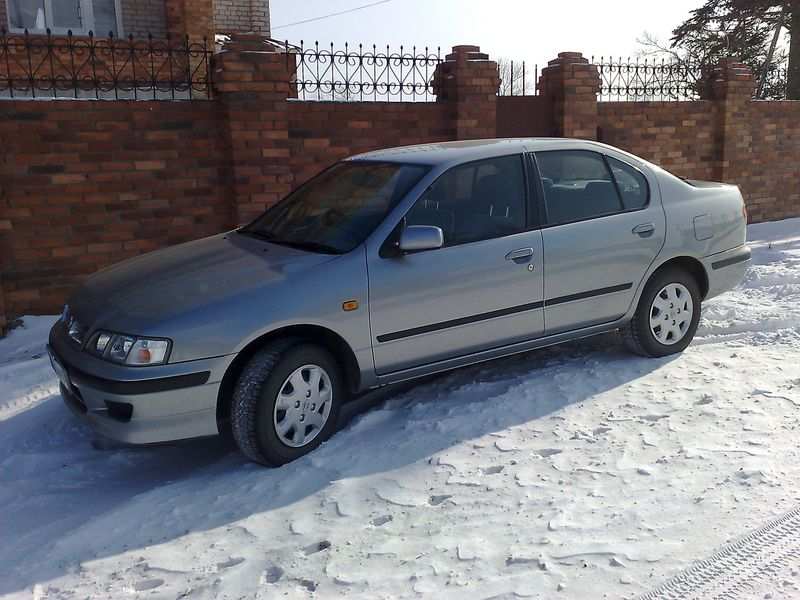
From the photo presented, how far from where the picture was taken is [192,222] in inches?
290

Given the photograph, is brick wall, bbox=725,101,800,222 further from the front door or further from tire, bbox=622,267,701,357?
the front door

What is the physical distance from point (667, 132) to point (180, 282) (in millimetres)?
8254

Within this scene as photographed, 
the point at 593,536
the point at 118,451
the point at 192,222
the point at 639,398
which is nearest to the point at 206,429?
the point at 118,451

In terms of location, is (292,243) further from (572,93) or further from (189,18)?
(189,18)

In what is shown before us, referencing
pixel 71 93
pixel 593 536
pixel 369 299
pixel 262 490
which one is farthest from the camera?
pixel 71 93

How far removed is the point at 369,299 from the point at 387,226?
45 cm

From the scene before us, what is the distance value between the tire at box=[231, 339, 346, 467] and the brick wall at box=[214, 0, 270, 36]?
33.0 ft

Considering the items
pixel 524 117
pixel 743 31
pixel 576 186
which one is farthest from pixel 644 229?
pixel 743 31

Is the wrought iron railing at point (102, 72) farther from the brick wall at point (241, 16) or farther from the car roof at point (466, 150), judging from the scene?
the car roof at point (466, 150)

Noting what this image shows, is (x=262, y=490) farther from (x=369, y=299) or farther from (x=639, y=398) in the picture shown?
(x=639, y=398)

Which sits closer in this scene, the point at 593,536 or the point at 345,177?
the point at 593,536

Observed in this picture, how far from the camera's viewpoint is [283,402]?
3.99 m

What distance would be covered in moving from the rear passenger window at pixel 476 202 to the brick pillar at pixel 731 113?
7.26 meters

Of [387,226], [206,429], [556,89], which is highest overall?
[556,89]
